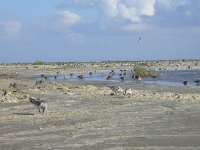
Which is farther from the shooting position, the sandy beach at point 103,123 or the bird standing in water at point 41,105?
the bird standing in water at point 41,105

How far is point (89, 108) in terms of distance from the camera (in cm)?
2356

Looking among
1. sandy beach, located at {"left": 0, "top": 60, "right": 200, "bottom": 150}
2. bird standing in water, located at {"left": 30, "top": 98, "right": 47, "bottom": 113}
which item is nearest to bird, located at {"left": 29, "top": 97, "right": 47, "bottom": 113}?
bird standing in water, located at {"left": 30, "top": 98, "right": 47, "bottom": 113}

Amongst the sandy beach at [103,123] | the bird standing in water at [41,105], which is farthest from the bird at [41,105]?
the sandy beach at [103,123]

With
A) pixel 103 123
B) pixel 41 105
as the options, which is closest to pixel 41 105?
pixel 41 105

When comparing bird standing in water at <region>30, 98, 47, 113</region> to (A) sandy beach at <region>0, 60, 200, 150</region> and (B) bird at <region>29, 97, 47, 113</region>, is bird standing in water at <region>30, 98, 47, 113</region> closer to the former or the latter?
(B) bird at <region>29, 97, 47, 113</region>

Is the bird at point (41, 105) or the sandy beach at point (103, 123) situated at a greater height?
the bird at point (41, 105)

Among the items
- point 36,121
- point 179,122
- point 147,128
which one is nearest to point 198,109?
point 179,122

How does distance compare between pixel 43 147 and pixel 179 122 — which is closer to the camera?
pixel 43 147

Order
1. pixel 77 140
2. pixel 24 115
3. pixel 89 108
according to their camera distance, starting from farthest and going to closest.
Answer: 1. pixel 89 108
2. pixel 24 115
3. pixel 77 140

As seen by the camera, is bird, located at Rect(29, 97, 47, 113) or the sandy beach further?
bird, located at Rect(29, 97, 47, 113)

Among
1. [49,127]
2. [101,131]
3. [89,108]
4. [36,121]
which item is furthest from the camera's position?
[89,108]

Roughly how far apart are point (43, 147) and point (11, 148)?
0.86m

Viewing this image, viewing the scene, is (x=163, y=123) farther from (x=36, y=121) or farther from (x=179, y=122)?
(x=36, y=121)

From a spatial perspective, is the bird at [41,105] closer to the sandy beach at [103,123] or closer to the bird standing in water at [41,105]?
the bird standing in water at [41,105]
